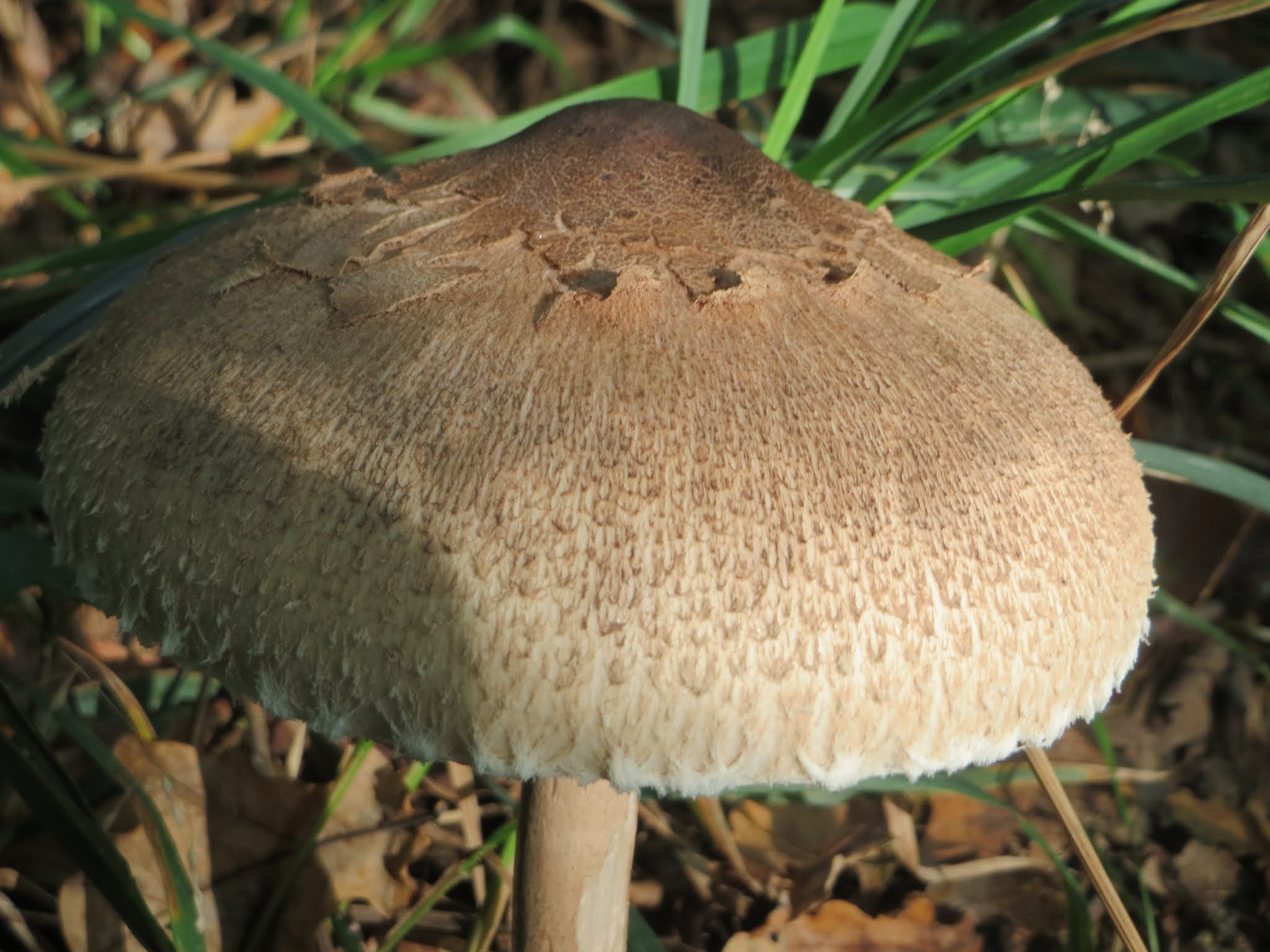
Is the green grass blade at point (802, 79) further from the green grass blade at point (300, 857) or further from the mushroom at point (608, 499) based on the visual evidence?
the green grass blade at point (300, 857)

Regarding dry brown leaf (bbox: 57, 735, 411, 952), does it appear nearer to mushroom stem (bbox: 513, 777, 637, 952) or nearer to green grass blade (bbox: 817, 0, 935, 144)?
mushroom stem (bbox: 513, 777, 637, 952)

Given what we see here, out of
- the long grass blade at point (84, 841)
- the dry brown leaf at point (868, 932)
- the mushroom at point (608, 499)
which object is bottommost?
the long grass blade at point (84, 841)

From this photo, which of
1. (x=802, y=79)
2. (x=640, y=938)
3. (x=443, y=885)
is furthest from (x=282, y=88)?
(x=640, y=938)

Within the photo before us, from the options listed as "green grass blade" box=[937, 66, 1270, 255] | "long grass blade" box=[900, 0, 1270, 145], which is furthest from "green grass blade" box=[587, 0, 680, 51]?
"green grass blade" box=[937, 66, 1270, 255]

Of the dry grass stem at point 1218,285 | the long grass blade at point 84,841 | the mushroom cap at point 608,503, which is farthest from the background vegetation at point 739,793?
the mushroom cap at point 608,503

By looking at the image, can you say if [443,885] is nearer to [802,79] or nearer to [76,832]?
[76,832]
